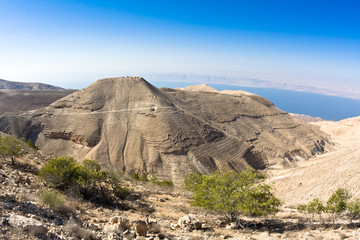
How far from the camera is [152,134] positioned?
46.2 metres

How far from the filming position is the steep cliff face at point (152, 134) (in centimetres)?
4338

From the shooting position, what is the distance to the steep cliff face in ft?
142

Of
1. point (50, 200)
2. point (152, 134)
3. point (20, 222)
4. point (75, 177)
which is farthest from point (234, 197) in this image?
point (152, 134)

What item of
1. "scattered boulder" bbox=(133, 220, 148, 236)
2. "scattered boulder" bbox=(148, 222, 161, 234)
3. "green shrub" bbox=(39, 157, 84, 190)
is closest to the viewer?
"scattered boulder" bbox=(133, 220, 148, 236)

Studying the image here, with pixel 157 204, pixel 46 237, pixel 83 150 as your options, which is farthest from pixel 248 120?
pixel 46 237

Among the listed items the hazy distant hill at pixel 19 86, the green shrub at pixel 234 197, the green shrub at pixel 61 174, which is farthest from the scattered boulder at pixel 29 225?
the hazy distant hill at pixel 19 86

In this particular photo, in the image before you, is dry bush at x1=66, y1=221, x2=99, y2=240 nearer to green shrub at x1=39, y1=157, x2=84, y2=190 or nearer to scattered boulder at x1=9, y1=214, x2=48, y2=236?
scattered boulder at x1=9, y1=214, x2=48, y2=236

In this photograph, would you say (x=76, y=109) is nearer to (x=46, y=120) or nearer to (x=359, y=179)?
(x=46, y=120)

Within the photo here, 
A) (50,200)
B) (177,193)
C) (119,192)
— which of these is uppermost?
(50,200)

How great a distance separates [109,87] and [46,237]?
57.4 metres

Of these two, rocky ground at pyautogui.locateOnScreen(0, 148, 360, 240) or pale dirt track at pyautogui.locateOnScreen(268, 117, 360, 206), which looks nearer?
rocky ground at pyautogui.locateOnScreen(0, 148, 360, 240)

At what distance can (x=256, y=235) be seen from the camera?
1310 centimetres

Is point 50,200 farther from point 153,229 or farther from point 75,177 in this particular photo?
point 75,177

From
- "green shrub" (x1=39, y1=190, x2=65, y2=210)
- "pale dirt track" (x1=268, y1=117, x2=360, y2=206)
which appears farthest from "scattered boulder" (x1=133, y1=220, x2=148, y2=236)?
"pale dirt track" (x1=268, y1=117, x2=360, y2=206)
